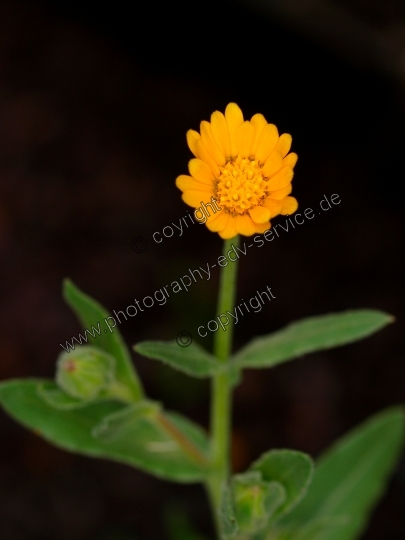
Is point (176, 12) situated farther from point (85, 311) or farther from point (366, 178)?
point (85, 311)

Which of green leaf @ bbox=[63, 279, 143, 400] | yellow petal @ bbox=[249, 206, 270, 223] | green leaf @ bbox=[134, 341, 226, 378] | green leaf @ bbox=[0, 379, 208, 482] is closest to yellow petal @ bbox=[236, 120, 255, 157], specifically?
yellow petal @ bbox=[249, 206, 270, 223]

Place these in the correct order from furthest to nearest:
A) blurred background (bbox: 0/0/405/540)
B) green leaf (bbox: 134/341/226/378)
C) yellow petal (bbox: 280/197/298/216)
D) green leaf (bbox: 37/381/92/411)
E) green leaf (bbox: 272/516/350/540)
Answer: blurred background (bbox: 0/0/405/540), green leaf (bbox: 272/516/350/540), green leaf (bbox: 37/381/92/411), green leaf (bbox: 134/341/226/378), yellow petal (bbox: 280/197/298/216)

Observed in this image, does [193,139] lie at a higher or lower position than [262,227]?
higher

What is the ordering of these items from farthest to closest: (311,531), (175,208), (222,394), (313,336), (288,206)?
(175,208), (311,531), (222,394), (313,336), (288,206)

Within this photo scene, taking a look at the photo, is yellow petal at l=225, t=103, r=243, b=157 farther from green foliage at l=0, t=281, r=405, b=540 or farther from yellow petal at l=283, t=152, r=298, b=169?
green foliage at l=0, t=281, r=405, b=540

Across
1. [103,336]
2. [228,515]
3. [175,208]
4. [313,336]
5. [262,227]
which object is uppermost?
[175,208]

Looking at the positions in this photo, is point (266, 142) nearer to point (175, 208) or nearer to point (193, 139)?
point (193, 139)

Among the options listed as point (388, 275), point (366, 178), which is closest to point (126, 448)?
point (388, 275)

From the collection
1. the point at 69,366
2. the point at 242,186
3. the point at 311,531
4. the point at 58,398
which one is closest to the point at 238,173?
the point at 242,186
